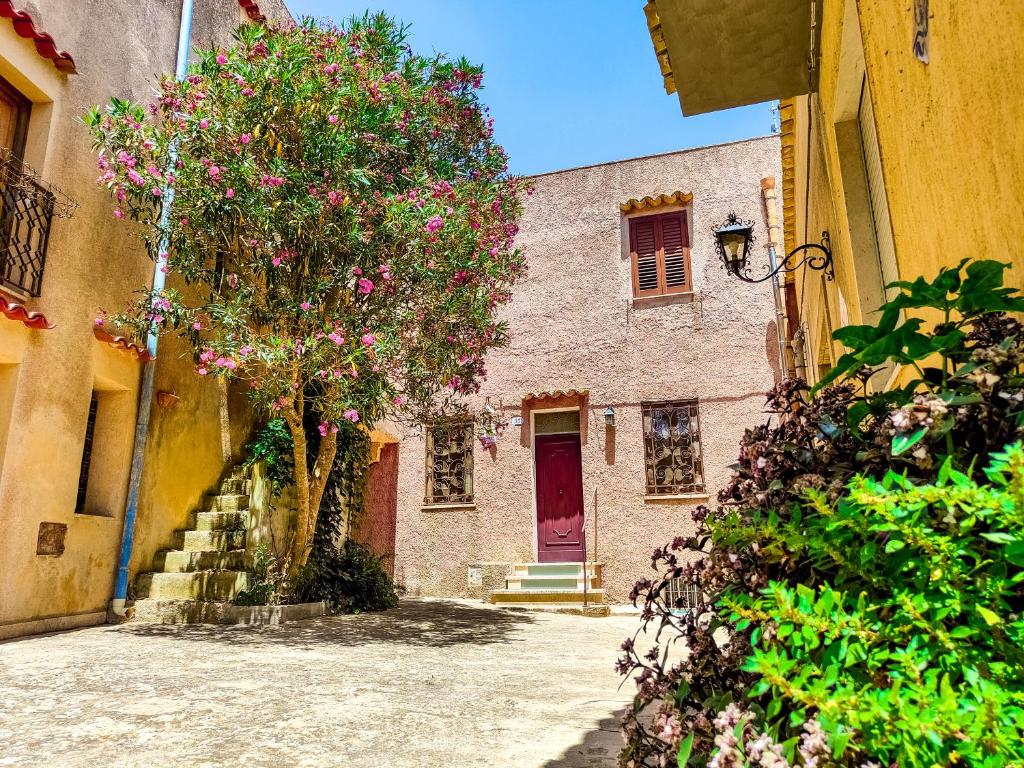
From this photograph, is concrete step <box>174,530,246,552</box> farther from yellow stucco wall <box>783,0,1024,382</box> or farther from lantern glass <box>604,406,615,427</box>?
yellow stucco wall <box>783,0,1024,382</box>

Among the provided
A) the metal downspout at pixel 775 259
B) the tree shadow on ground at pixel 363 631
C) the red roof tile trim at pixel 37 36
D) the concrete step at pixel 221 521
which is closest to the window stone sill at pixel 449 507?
the tree shadow on ground at pixel 363 631

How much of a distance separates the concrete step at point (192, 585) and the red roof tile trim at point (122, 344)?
2.52 meters

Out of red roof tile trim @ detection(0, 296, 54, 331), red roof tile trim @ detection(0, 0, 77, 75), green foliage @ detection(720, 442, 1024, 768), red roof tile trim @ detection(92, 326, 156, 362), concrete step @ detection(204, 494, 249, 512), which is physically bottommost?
green foliage @ detection(720, 442, 1024, 768)

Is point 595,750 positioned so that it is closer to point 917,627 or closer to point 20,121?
point 917,627

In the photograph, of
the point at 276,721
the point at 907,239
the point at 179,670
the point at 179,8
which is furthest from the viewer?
the point at 179,8

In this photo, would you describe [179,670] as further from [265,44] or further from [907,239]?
[265,44]

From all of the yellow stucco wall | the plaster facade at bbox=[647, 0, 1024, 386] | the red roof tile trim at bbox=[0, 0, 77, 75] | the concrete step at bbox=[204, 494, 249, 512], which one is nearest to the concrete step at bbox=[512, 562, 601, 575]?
the concrete step at bbox=[204, 494, 249, 512]

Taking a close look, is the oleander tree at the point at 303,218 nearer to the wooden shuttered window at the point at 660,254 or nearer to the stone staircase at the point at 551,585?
the stone staircase at the point at 551,585

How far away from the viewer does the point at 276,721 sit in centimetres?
312

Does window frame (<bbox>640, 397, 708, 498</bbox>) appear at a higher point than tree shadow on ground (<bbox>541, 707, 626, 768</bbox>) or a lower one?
higher

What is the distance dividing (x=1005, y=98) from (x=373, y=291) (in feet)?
21.3

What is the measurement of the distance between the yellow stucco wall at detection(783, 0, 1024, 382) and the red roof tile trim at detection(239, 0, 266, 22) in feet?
30.2

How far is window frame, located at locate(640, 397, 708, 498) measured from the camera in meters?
11.0

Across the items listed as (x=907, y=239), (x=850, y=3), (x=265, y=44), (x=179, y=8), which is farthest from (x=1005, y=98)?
(x=179, y=8)
